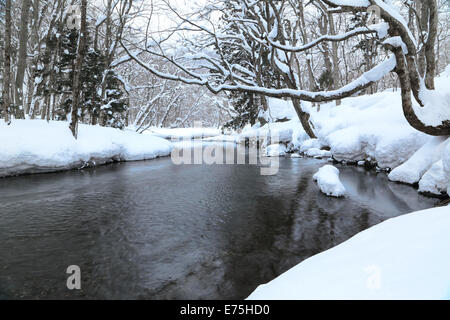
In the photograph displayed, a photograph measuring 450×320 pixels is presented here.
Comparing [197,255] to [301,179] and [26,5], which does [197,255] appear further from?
[26,5]

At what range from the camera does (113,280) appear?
114 inches

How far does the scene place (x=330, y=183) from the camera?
6.50 m

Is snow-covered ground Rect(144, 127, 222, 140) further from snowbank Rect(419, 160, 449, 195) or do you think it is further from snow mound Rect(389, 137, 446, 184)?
snowbank Rect(419, 160, 449, 195)

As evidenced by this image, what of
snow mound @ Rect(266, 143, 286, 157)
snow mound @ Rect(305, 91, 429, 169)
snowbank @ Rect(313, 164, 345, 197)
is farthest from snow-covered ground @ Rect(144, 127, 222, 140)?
snowbank @ Rect(313, 164, 345, 197)

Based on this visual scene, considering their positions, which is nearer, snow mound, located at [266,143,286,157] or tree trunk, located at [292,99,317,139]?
tree trunk, located at [292,99,317,139]

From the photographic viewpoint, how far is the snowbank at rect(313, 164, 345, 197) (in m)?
6.39

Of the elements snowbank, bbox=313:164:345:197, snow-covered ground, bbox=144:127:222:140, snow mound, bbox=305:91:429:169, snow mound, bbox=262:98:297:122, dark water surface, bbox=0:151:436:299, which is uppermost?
snow mound, bbox=262:98:297:122

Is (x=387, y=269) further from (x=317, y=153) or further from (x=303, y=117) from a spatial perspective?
(x=303, y=117)

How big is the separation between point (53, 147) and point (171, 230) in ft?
24.7

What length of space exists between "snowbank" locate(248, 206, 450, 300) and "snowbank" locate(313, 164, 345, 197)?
417 centimetres

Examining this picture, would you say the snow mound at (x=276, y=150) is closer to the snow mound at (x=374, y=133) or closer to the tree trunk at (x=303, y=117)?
the tree trunk at (x=303, y=117)

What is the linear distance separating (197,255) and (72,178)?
702cm

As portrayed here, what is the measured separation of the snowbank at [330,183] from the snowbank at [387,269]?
4171 millimetres

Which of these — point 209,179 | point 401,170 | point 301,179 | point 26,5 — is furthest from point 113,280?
point 26,5
